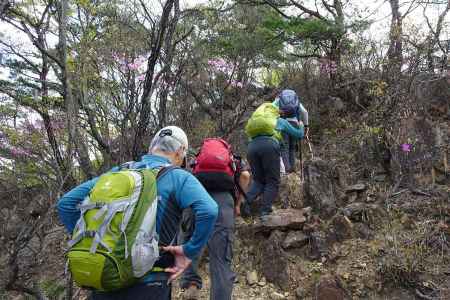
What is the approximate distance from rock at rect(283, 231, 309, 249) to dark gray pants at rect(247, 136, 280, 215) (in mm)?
443

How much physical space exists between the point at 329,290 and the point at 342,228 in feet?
3.41

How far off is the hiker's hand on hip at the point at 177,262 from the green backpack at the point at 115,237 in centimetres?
18

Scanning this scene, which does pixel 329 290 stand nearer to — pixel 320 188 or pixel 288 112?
pixel 320 188

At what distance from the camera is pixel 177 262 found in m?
2.21

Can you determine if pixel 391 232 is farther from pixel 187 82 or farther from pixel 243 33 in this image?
pixel 243 33

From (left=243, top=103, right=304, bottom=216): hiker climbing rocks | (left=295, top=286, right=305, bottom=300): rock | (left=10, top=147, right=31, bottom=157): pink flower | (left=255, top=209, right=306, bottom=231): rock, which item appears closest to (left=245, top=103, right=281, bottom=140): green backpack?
(left=243, top=103, right=304, bottom=216): hiker climbing rocks

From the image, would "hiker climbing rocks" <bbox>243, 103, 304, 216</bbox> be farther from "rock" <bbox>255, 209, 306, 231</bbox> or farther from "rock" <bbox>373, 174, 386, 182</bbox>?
"rock" <bbox>373, 174, 386, 182</bbox>

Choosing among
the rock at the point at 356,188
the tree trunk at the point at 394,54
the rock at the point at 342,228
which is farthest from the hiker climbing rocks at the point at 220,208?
the tree trunk at the point at 394,54

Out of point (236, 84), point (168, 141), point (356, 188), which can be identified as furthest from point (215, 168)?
point (236, 84)

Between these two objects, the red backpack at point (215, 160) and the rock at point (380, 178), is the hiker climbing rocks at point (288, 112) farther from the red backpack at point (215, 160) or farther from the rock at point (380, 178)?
the red backpack at point (215, 160)

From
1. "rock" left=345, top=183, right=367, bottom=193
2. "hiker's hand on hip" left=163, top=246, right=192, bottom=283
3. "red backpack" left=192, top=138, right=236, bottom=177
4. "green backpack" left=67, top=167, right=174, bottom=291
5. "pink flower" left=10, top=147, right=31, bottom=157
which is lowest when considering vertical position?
"rock" left=345, top=183, right=367, bottom=193

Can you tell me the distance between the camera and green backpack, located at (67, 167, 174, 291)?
6.24 feet

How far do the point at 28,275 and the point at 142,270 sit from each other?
12.7ft

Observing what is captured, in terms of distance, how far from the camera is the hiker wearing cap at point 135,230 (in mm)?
1916
